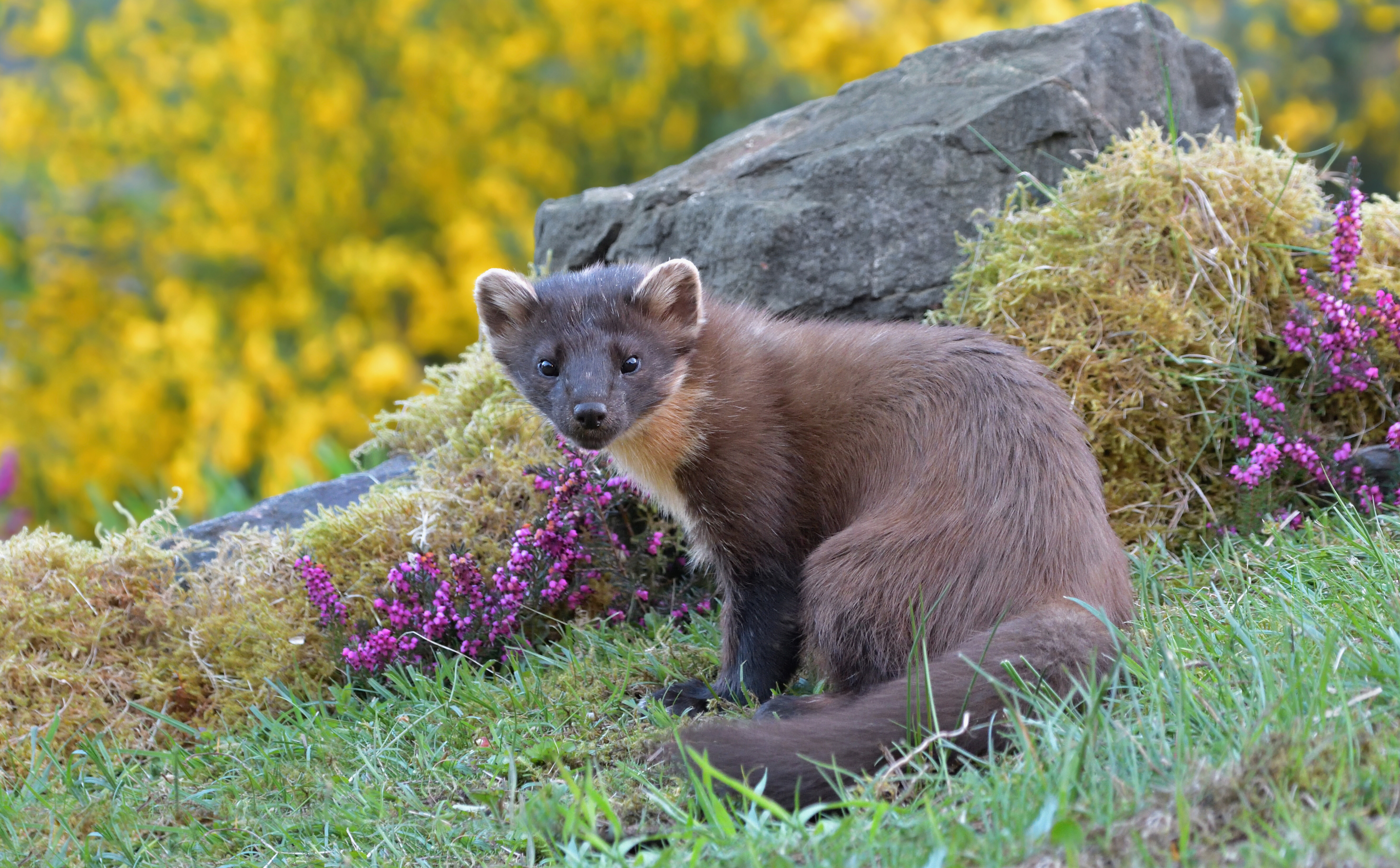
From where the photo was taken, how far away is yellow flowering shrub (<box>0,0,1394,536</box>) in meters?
10.1

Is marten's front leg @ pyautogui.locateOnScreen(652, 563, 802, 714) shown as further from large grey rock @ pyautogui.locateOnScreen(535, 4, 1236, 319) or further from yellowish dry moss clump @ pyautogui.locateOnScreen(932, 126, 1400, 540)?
large grey rock @ pyautogui.locateOnScreen(535, 4, 1236, 319)

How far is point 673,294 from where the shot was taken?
459 centimetres

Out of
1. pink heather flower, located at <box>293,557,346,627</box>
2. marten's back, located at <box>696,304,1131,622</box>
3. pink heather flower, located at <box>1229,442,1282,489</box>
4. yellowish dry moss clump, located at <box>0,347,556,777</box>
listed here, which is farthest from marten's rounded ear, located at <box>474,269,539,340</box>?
pink heather flower, located at <box>1229,442,1282,489</box>

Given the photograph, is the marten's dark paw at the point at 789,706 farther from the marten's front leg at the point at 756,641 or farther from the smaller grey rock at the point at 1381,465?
the smaller grey rock at the point at 1381,465

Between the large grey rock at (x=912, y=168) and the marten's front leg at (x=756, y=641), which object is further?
the large grey rock at (x=912, y=168)

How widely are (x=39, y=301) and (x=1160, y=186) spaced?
9447 mm

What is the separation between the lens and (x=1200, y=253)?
17.1 ft

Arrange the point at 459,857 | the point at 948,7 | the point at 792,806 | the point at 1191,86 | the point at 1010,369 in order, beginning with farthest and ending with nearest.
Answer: the point at 948,7, the point at 1191,86, the point at 1010,369, the point at 459,857, the point at 792,806

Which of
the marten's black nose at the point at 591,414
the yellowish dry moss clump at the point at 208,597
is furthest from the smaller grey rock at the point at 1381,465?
the yellowish dry moss clump at the point at 208,597

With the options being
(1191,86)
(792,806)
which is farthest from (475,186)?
(792,806)

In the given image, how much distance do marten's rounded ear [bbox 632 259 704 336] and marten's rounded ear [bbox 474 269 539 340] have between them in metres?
0.44

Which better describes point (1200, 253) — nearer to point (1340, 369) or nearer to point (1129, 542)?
point (1340, 369)

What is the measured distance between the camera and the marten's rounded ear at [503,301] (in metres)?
4.68

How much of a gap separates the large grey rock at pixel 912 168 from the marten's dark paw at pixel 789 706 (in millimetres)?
2468
